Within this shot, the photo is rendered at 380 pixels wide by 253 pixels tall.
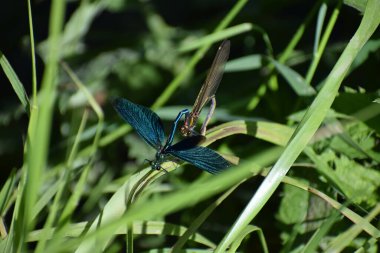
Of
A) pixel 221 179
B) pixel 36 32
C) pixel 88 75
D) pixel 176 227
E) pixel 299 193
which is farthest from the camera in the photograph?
pixel 36 32

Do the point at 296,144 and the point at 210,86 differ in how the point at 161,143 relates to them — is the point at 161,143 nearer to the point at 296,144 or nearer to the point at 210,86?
the point at 210,86

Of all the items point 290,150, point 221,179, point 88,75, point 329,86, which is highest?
point 88,75

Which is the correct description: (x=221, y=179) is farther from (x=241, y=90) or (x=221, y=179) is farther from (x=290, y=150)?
(x=241, y=90)

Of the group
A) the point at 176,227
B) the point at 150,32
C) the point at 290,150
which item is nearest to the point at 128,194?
the point at 176,227

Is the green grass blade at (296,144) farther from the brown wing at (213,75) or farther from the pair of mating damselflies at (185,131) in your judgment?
the brown wing at (213,75)

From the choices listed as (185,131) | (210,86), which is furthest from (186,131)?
(210,86)

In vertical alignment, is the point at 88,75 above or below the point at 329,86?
above

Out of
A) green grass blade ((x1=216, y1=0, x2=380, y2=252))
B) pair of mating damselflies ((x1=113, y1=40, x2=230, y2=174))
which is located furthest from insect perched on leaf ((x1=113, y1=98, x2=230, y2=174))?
green grass blade ((x1=216, y1=0, x2=380, y2=252))

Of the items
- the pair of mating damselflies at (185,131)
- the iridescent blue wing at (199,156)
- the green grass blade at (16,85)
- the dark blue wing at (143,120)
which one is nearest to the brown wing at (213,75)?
the pair of mating damselflies at (185,131)
